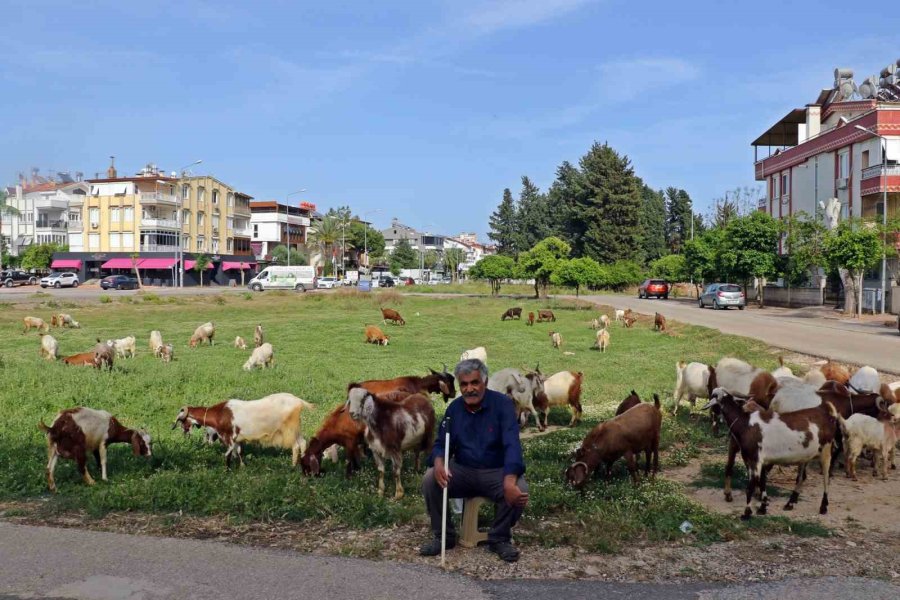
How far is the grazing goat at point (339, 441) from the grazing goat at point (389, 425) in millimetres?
711

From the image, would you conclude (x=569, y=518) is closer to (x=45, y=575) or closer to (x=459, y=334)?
(x=45, y=575)

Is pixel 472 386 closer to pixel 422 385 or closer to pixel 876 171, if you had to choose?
pixel 422 385

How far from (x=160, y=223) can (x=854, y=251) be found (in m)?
71.6

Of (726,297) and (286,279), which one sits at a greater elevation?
(286,279)

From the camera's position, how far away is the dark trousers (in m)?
6.29

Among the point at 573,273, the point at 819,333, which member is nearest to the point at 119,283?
the point at 573,273

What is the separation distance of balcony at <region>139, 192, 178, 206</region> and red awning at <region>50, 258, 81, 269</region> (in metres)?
10.1

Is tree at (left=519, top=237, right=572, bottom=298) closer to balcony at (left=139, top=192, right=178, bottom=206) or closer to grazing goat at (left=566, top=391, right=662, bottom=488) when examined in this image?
balcony at (left=139, top=192, right=178, bottom=206)

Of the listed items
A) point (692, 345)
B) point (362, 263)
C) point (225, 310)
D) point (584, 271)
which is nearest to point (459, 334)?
point (692, 345)

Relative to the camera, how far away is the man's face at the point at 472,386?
20.6ft

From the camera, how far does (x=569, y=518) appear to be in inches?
283

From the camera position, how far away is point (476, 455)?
6.42 m

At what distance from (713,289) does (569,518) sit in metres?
42.5

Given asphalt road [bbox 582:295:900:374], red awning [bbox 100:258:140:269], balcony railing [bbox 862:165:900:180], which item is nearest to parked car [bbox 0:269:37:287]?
red awning [bbox 100:258:140:269]
